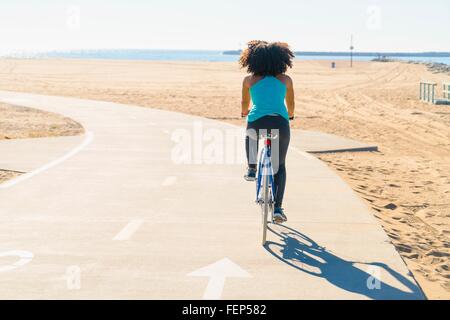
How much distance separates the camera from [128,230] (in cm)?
757

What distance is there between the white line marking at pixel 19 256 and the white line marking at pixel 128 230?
0.94 meters

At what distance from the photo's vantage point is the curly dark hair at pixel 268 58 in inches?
286

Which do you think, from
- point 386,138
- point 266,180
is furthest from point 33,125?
point 266,180

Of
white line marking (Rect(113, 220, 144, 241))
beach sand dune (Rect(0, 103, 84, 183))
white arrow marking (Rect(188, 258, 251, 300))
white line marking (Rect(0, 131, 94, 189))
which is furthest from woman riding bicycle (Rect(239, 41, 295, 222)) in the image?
beach sand dune (Rect(0, 103, 84, 183))

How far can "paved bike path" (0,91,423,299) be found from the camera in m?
5.69

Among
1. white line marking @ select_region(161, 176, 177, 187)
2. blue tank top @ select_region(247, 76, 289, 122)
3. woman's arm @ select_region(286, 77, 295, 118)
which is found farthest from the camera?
white line marking @ select_region(161, 176, 177, 187)

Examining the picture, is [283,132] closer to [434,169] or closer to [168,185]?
[168,185]

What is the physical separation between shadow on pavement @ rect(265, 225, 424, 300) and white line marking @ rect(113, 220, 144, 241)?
1445mm

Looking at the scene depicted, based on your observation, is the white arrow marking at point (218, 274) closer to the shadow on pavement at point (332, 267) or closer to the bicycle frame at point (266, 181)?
the shadow on pavement at point (332, 267)

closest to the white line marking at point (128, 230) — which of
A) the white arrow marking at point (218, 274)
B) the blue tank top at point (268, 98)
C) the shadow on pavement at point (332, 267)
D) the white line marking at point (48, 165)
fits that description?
the white arrow marking at point (218, 274)

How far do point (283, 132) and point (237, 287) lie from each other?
6.91 feet

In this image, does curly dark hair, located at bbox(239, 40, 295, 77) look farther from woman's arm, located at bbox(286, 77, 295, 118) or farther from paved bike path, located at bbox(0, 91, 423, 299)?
paved bike path, located at bbox(0, 91, 423, 299)

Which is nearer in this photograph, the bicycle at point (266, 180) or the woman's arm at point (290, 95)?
the bicycle at point (266, 180)

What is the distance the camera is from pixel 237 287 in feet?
18.6
